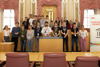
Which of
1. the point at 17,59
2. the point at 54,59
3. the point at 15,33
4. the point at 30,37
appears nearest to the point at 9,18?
the point at 15,33

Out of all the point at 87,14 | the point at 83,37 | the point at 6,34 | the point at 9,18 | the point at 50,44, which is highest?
the point at 87,14

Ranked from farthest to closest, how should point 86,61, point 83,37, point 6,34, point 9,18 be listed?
1. point 9,18
2. point 6,34
3. point 83,37
4. point 86,61

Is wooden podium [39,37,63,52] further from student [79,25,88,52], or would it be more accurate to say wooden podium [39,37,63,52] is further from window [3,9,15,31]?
window [3,9,15,31]

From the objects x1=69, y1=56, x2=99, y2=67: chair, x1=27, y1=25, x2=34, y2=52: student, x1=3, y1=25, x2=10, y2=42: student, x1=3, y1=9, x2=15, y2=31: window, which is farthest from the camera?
x1=3, y1=9, x2=15, y2=31: window

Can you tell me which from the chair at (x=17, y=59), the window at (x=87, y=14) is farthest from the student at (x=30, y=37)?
the window at (x=87, y=14)

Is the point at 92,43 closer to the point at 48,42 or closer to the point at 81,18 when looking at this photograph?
the point at 48,42

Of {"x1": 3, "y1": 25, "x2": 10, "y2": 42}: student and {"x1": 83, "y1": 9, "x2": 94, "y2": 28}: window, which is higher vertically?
{"x1": 83, "y1": 9, "x2": 94, "y2": 28}: window

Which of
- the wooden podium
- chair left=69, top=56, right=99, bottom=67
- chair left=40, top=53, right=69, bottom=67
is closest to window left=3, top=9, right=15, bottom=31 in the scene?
the wooden podium

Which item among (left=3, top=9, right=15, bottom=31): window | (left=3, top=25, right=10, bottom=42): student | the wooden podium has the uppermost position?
(left=3, top=9, right=15, bottom=31): window

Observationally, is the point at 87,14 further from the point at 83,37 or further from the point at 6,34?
the point at 6,34

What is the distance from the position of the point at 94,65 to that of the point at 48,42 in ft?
9.23

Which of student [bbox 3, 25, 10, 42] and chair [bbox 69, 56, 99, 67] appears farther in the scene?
student [bbox 3, 25, 10, 42]

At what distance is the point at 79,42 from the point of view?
6.43m

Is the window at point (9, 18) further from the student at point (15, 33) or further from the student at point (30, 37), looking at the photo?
the student at point (30, 37)
